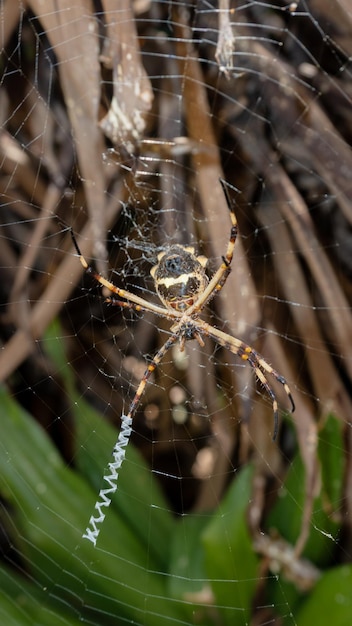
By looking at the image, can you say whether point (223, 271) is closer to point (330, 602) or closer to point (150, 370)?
point (150, 370)

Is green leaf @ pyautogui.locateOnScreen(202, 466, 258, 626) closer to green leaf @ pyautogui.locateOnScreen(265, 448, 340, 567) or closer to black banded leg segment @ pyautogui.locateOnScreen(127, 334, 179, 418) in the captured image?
green leaf @ pyautogui.locateOnScreen(265, 448, 340, 567)

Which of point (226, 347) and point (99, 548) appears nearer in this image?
point (99, 548)

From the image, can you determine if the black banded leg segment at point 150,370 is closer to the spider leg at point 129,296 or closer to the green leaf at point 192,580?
the spider leg at point 129,296

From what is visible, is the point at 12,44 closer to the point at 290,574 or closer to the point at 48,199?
the point at 48,199

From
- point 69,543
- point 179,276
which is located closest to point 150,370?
point 179,276

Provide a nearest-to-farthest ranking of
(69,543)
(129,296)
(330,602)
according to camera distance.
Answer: (330,602), (69,543), (129,296)

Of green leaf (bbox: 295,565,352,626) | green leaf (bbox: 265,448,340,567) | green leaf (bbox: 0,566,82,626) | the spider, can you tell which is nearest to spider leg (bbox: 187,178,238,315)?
the spider

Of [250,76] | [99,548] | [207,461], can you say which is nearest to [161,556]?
[99,548]
